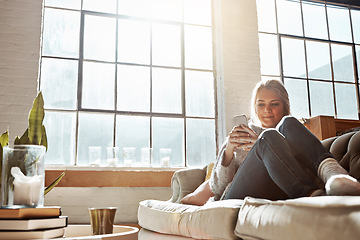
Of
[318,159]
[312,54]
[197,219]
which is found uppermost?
[312,54]

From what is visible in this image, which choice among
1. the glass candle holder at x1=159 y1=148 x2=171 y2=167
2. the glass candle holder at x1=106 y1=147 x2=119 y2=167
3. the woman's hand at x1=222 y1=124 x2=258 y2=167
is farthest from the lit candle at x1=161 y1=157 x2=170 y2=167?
the woman's hand at x1=222 y1=124 x2=258 y2=167

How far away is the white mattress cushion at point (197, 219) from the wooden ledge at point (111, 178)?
65.1 inches

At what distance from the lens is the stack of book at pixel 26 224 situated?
952 millimetres

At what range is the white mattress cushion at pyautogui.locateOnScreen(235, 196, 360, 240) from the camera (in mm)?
714

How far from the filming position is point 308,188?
1317mm

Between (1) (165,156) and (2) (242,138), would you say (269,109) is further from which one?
(1) (165,156)

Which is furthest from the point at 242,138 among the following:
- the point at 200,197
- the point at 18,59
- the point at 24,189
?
the point at 18,59

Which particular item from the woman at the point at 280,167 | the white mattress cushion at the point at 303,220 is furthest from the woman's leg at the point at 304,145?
the white mattress cushion at the point at 303,220

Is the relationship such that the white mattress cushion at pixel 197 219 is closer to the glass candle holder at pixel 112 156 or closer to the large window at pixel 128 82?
the glass candle holder at pixel 112 156

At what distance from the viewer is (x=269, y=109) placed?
7.54ft

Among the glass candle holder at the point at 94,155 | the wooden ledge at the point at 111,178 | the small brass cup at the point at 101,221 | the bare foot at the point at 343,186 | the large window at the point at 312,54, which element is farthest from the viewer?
the large window at the point at 312,54

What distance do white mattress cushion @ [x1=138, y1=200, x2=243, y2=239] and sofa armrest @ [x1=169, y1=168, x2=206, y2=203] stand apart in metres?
0.74

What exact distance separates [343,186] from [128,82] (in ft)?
10.8

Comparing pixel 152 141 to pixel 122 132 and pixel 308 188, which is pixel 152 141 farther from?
pixel 308 188
